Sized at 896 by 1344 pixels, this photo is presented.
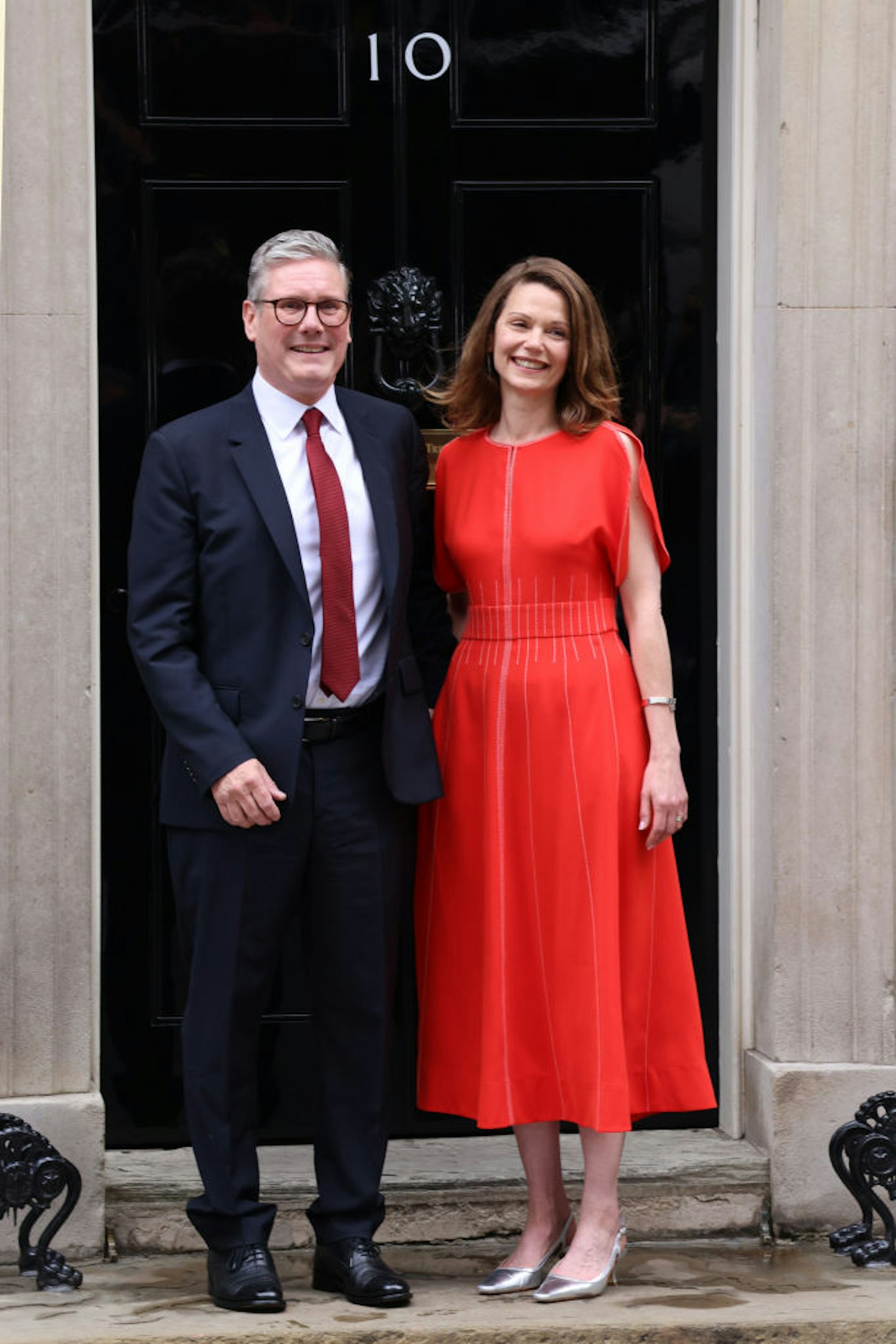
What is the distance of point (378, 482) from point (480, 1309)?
172 cm

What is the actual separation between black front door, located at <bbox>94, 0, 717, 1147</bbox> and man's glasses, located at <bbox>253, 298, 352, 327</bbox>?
0.92m

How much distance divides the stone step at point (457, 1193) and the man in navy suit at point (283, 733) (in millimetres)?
505

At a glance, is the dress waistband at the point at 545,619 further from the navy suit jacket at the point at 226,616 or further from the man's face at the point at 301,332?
the man's face at the point at 301,332

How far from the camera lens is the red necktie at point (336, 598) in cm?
392

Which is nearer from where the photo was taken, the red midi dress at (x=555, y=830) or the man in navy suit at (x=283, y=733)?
the man in navy suit at (x=283, y=733)

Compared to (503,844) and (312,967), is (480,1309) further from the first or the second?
(503,844)

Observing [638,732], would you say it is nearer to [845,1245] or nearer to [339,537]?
[339,537]

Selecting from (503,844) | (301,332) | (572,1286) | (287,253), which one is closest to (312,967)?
(503,844)

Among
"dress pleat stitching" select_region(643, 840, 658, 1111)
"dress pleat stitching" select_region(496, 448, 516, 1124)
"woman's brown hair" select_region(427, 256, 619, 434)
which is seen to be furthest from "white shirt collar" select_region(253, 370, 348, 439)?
"dress pleat stitching" select_region(643, 840, 658, 1111)

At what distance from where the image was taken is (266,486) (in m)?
3.92

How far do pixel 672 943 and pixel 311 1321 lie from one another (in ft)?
3.49

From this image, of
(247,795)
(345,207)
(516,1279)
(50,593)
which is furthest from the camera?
(345,207)

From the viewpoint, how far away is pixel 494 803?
4066mm

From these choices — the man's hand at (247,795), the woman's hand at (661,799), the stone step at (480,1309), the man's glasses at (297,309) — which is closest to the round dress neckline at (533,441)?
the man's glasses at (297,309)
